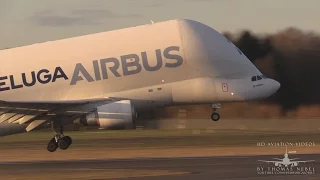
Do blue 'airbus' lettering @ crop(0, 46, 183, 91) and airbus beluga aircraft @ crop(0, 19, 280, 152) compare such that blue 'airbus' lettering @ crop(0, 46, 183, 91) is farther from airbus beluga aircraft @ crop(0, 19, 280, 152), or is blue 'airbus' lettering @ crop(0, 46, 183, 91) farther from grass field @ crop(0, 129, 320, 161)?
grass field @ crop(0, 129, 320, 161)

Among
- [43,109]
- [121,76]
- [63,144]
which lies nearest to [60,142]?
[63,144]

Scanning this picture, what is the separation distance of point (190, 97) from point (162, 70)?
2513 mm

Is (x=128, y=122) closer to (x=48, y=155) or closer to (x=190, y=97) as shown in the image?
(x=190, y=97)

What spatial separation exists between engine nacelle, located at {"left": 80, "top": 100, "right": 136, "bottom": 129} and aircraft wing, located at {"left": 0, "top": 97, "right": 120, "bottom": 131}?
45 centimetres

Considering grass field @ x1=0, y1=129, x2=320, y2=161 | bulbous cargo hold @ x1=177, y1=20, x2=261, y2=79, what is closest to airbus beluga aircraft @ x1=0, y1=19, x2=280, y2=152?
bulbous cargo hold @ x1=177, y1=20, x2=261, y2=79

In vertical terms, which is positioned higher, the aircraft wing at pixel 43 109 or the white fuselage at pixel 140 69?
the white fuselage at pixel 140 69

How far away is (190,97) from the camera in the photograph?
44.9 meters

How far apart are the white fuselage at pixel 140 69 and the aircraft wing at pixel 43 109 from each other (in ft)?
1.75

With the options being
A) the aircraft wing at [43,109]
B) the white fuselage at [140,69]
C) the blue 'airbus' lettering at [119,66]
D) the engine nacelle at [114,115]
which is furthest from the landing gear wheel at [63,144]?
the blue 'airbus' lettering at [119,66]

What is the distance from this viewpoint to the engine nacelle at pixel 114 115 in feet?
144

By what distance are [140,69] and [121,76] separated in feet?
3.91

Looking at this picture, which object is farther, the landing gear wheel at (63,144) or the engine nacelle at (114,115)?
the landing gear wheel at (63,144)

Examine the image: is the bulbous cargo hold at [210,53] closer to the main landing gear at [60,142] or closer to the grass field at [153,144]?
the main landing gear at [60,142]

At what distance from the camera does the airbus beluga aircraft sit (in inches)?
1730
